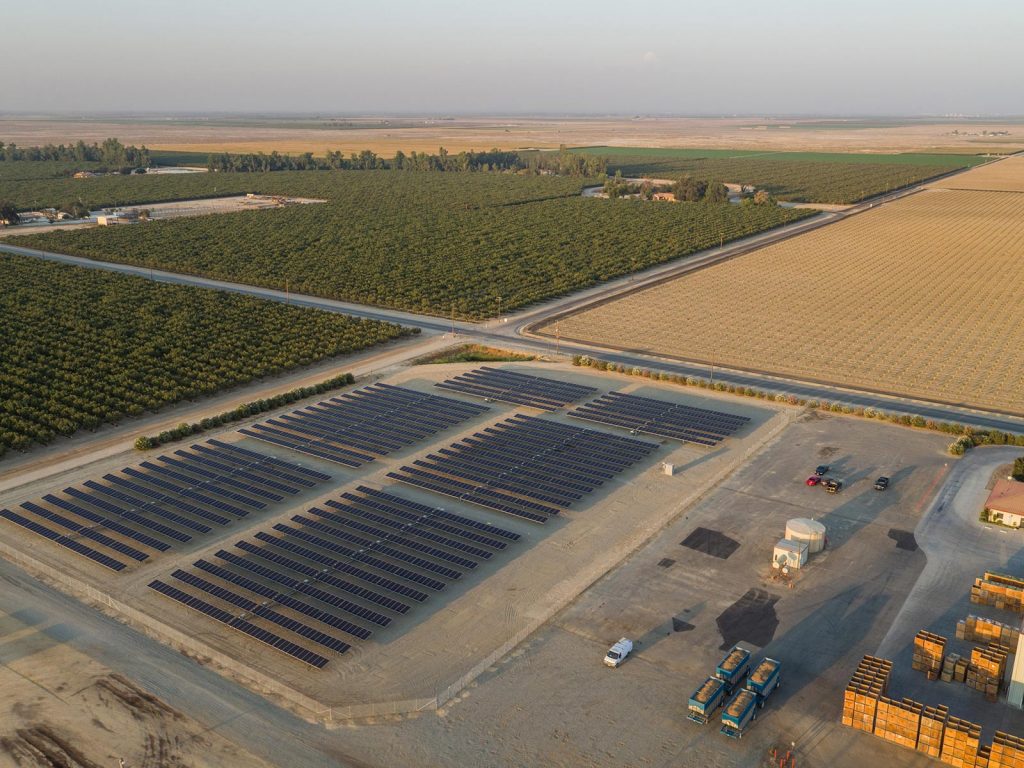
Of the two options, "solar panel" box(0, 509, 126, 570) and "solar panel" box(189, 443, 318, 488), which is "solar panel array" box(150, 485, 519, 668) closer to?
"solar panel" box(189, 443, 318, 488)

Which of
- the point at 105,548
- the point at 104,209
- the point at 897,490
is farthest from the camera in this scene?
the point at 104,209

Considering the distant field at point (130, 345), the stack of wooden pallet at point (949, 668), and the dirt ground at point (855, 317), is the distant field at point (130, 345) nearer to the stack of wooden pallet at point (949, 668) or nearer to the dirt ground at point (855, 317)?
the dirt ground at point (855, 317)

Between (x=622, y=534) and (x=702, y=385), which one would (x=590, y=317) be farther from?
(x=622, y=534)

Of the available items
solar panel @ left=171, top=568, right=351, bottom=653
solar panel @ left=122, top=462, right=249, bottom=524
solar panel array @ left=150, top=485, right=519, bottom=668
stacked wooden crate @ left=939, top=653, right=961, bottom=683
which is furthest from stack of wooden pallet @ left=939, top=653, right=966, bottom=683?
solar panel @ left=122, top=462, right=249, bottom=524

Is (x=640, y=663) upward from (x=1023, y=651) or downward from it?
downward

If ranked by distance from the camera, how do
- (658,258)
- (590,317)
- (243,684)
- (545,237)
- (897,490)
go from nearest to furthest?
1. (243,684)
2. (897,490)
3. (590,317)
4. (658,258)
5. (545,237)

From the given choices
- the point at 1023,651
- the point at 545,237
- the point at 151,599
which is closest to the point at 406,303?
the point at 545,237

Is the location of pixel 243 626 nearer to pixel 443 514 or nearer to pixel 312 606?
pixel 312 606
